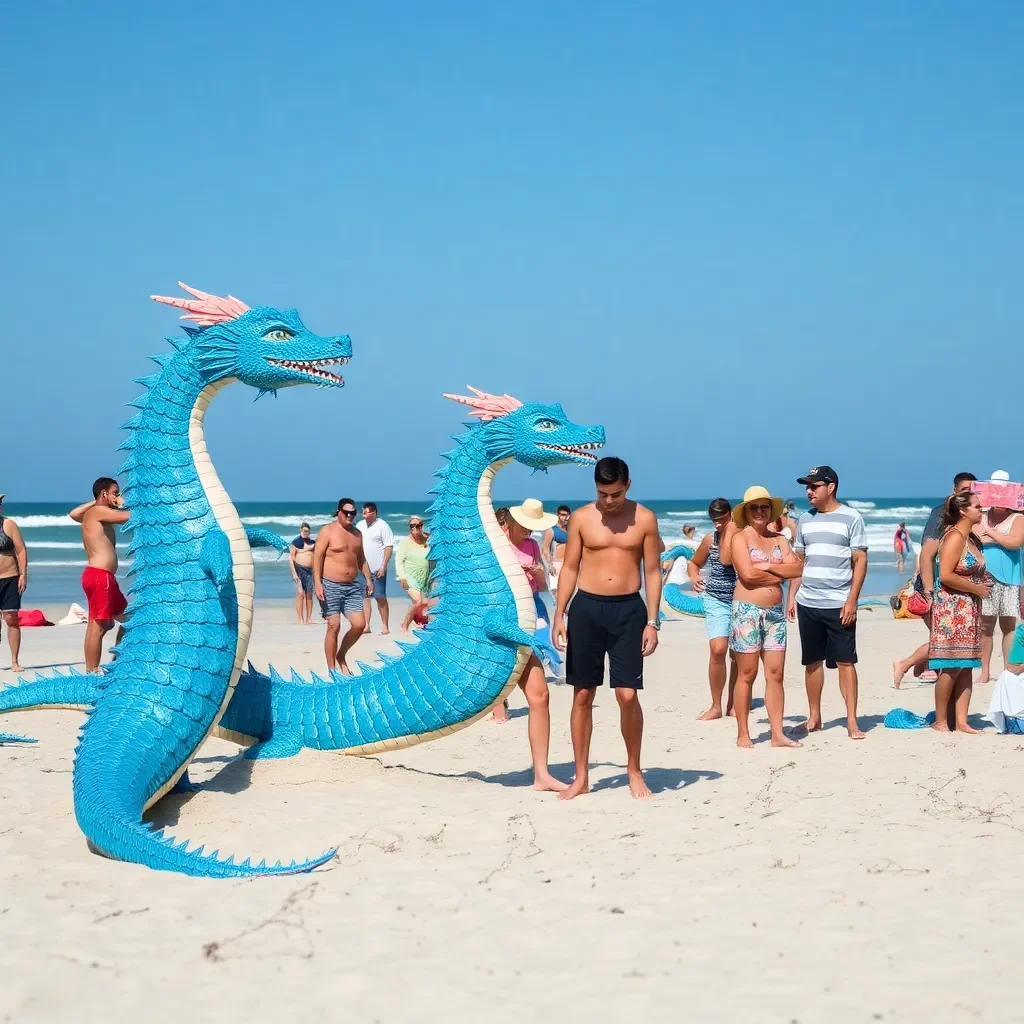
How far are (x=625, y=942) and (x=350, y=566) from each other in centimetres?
638

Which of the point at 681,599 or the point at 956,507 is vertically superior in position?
the point at 956,507

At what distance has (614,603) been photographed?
5980 mm

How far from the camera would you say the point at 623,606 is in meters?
5.97

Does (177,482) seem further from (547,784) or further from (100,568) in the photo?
(100,568)

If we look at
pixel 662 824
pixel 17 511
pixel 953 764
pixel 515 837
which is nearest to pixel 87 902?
pixel 515 837

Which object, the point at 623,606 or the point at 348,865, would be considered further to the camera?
the point at 623,606

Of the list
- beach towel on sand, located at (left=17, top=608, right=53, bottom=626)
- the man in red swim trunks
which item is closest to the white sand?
the man in red swim trunks

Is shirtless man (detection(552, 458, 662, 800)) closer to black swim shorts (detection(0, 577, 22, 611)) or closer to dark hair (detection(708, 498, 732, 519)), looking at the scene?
dark hair (detection(708, 498, 732, 519))

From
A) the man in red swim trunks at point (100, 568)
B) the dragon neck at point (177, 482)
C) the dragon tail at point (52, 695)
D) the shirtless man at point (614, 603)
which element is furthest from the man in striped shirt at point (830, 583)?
the man in red swim trunks at point (100, 568)

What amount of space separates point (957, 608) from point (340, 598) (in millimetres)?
4977

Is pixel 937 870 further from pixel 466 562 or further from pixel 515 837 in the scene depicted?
pixel 466 562

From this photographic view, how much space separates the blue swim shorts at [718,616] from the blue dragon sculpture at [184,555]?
150 inches

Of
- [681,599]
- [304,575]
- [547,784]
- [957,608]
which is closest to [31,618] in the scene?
[304,575]

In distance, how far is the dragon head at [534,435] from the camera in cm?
655
